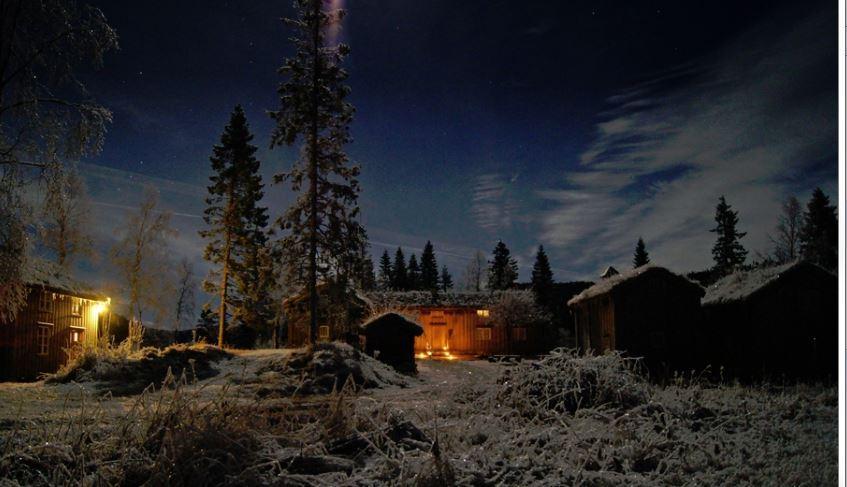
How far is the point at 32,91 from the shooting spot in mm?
7383

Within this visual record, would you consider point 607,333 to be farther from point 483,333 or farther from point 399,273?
point 399,273

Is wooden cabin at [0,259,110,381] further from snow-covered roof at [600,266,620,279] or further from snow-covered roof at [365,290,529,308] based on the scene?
snow-covered roof at [600,266,620,279]

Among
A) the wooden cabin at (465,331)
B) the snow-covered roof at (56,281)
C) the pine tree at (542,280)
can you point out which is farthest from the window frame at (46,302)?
the pine tree at (542,280)

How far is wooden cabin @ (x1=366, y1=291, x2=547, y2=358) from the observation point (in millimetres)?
33812

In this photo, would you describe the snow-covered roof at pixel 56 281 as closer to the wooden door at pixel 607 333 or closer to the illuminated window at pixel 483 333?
the wooden door at pixel 607 333

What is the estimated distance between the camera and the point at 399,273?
185 feet

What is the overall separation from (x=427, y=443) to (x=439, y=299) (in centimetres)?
3101

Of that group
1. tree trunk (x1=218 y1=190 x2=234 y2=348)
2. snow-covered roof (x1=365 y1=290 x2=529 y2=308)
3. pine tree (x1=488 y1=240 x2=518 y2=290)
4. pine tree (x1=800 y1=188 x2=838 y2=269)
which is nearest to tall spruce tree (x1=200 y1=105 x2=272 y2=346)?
tree trunk (x1=218 y1=190 x2=234 y2=348)

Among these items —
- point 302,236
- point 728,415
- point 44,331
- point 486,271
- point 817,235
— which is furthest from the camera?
point 486,271

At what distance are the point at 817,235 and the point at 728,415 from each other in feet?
16.7

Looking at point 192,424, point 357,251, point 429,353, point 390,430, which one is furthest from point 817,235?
point 429,353

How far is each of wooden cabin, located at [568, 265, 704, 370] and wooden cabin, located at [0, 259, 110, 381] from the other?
16700 mm

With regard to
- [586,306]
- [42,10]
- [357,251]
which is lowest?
[586,306]

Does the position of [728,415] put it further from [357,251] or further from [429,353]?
[429,353]
